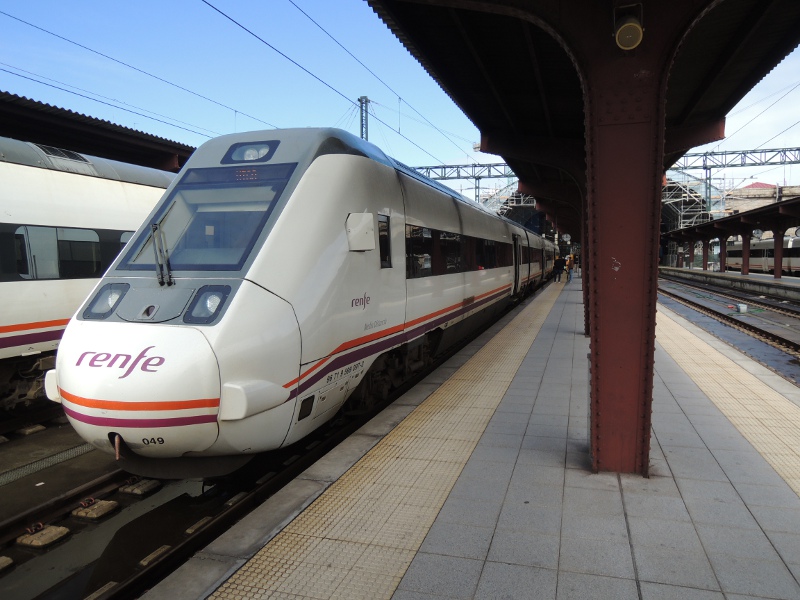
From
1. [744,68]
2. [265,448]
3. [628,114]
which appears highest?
[744,68]

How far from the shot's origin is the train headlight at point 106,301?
4.49 m

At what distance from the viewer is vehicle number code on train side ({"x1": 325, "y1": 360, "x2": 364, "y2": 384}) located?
16.8 feet

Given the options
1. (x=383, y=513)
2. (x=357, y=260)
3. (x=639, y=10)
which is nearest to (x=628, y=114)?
(x=639, y=10)

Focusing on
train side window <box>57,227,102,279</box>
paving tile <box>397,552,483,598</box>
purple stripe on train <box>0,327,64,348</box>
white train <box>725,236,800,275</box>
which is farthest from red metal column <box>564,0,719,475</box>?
white train <box>725,236,800,275</box>

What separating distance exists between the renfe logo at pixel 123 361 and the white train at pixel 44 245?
3.94m

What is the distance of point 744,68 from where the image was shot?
8531 mm

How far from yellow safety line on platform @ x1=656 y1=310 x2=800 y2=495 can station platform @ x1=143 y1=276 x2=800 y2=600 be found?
0.04m

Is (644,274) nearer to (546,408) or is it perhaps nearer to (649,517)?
(649,517)

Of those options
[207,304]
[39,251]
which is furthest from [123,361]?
[39,251]

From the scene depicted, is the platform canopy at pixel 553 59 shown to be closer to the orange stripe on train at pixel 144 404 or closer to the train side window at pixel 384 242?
the train side window at pixel 384 242

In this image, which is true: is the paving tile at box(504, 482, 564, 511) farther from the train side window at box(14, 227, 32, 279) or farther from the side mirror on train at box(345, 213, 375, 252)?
the train side window at box(14, 227, 32, 279)

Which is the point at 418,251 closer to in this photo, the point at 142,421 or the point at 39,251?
the point at 142,421

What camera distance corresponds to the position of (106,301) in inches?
181

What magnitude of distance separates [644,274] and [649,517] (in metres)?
1.78
